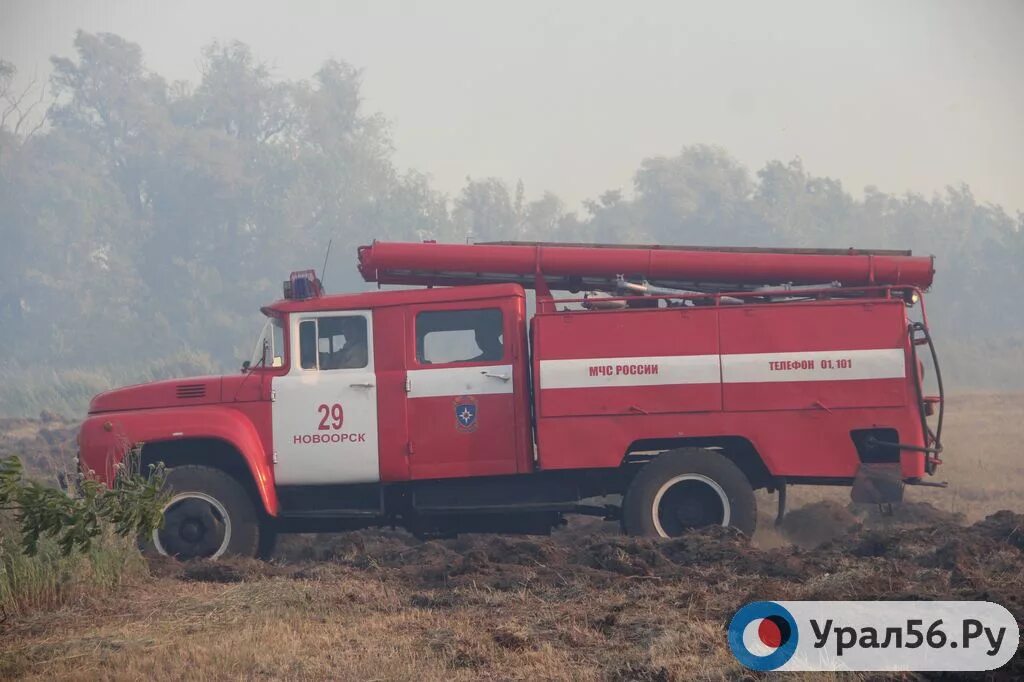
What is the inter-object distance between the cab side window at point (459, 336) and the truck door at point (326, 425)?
530 millimetres

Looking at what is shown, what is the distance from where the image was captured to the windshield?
37.8ft

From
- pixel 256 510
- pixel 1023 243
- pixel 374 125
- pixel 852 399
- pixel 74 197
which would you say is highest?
pixel 374 125

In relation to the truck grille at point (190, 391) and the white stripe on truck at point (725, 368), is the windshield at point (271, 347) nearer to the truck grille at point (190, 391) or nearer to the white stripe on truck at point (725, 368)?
the truck grille at point (190, 391)

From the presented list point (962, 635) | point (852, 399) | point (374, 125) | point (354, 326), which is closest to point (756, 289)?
point (852, 399)

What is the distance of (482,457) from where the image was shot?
1124cm

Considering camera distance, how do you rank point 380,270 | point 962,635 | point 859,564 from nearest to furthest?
point 962,635, point 859,564, point 380,270

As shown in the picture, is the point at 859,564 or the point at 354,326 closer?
the point at 859,564

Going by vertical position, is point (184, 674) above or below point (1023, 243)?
below

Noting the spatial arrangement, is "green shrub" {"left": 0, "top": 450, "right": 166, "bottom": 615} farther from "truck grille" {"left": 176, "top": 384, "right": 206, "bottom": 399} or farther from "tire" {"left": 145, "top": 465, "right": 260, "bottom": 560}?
"truck grille" {"left": 176, "top": 384, "right": 206, "bottom": 399}

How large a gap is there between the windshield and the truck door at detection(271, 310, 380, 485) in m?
0.22

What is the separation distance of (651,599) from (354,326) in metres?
4.29

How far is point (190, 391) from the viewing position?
11367 millimetres

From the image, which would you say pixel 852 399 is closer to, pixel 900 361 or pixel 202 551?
pixel 900 361

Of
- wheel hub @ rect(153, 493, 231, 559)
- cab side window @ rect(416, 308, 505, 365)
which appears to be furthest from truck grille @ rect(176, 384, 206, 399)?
cab side window @ rect(416, 308, 505, 365)
